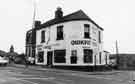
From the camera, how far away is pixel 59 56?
28.5 m

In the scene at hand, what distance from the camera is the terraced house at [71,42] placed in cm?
2683

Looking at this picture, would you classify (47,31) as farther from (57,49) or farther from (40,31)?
(57,49)

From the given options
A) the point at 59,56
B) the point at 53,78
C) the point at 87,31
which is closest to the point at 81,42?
the point at 87,31

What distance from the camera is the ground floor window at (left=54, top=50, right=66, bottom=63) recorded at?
27.9 metres

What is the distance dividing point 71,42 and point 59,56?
3033 millimetres

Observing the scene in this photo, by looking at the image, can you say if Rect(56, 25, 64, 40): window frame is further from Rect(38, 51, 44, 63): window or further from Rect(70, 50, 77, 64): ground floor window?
Rect(38, 51, 44, 63): window

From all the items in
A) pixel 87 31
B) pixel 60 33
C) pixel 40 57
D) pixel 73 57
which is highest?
pixel 87 31

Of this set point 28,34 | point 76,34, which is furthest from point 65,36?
point 28,34

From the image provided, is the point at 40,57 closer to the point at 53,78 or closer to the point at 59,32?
the point at 59,32

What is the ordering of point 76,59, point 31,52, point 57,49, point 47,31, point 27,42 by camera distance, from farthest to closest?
point 27,42 → point 31,52 → point 47,31 → point 57,49 → point 76,59

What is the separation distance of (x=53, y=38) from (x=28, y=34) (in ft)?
34.1

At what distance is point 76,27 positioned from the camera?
90.0ft

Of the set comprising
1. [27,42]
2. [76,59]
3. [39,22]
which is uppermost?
[39,22]

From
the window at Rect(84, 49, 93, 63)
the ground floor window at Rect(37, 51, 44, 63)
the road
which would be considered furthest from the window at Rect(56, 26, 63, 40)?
the road
